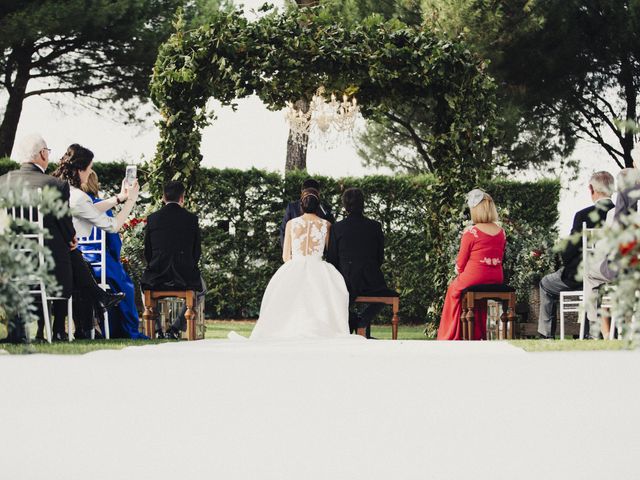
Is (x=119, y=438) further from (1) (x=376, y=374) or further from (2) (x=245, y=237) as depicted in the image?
(2) (x=245, y=237)

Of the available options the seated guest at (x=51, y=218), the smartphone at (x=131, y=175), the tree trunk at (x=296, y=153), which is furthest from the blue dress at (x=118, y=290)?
the tree trunk at (x=296, y=153)

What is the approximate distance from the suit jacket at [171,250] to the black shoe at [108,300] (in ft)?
2.32

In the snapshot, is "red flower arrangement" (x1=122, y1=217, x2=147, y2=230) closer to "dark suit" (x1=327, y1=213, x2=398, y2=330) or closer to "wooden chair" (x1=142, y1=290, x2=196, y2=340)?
"wooden chair" (x1=142, y1=290, x2=196, y2=340)

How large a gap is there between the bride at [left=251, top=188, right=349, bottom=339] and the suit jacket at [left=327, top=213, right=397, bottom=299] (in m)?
0.13

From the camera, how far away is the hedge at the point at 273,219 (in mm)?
14039

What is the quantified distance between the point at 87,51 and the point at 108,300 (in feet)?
36.1

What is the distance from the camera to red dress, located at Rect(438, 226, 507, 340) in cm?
947

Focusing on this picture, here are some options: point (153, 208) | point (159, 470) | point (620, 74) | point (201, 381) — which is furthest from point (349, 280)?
point (620, 74)

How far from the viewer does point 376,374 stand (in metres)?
5.51

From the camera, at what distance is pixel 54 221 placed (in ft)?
24.9

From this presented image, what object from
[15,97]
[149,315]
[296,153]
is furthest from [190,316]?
[15,97]

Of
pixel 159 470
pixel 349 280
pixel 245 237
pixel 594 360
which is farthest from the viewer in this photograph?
pixel 245 237

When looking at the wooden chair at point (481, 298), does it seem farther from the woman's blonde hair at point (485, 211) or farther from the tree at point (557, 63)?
the tree at point (557, 63)

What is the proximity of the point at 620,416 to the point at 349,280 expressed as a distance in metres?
5.05
